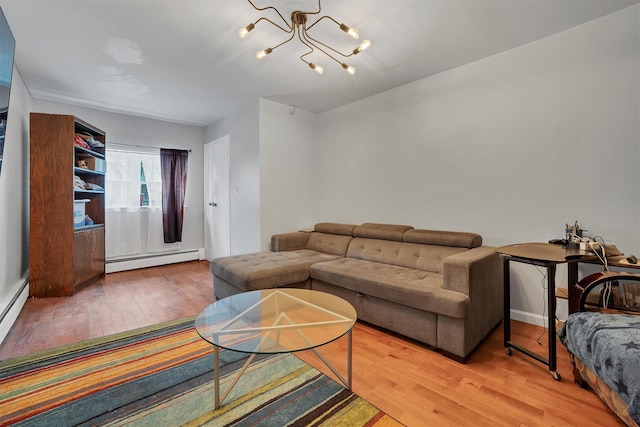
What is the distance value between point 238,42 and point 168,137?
3.04 meters

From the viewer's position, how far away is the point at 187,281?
3.86 m

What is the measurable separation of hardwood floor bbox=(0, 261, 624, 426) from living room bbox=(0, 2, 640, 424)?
0.50 metres

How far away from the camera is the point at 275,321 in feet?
5.37

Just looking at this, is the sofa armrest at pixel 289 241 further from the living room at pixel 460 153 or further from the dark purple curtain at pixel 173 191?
the dark purple curtain at pixel 173 191

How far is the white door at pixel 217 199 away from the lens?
4566 millimetres

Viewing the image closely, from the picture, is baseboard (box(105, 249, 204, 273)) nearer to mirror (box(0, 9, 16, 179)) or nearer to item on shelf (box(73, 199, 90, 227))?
item on shelf (box(73, 199, 90, 227))

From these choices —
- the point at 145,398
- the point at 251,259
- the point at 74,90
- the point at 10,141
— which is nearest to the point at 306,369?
the point at 145,398

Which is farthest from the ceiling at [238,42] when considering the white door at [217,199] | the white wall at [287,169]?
the white door at [217,199]

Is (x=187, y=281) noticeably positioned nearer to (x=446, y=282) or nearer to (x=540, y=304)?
(x=446, y=282)

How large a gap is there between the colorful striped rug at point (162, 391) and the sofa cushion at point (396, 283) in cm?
79

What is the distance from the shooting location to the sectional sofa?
77.0 inches

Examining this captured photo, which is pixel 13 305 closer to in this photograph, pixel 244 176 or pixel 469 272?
pixel 244 176

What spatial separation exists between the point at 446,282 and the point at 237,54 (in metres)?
2.60

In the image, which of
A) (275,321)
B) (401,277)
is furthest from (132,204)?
(401,277)
